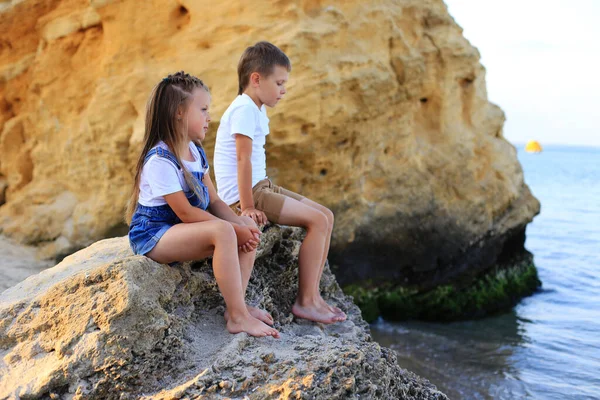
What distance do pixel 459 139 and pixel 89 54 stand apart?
14.5 ft

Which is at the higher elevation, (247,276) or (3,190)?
(247,276)

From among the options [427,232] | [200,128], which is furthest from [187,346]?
[427,232]

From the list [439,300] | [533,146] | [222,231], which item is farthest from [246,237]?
[533,146]

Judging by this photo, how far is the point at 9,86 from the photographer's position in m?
7.29

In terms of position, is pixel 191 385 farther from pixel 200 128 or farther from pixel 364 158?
pixel 364 158

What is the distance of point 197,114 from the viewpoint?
2.95 meters

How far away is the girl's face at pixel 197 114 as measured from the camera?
2938 millimetres

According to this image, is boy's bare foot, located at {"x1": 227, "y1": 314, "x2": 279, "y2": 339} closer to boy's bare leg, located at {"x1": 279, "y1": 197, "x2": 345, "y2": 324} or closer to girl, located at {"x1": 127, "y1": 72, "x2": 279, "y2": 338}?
girl, located at {"x1": 127, "y1": 72, "x2": 279, "y2": 338}

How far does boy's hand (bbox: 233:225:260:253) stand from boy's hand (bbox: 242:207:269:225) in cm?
44

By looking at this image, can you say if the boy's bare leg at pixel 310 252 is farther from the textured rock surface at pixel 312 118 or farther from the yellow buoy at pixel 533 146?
the yellow buoy at pixel 533 146

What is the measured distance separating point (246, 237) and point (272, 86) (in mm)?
1115

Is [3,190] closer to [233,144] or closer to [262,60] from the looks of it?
[233,144]

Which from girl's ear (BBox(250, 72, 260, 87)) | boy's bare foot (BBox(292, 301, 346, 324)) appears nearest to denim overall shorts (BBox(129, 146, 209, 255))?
boy's bare foot (BBox(292, 301, 346, 324))

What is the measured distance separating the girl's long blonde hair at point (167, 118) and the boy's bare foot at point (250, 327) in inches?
23.8
